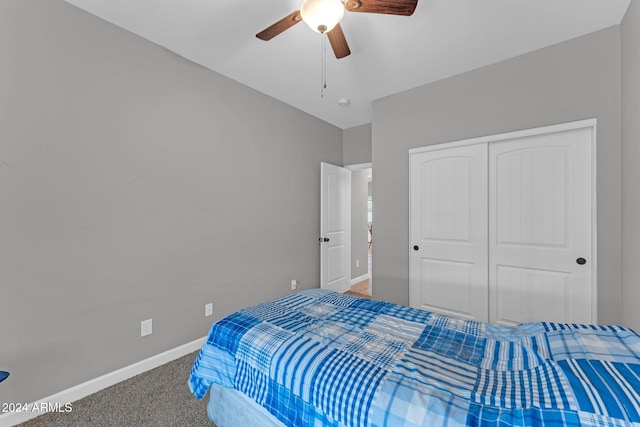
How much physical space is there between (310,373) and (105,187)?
6.47 feet

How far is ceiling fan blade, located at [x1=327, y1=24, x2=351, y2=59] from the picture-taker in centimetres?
169

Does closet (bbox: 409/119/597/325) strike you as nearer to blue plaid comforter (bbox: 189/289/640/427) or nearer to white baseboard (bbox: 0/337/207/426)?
blue plaid comforter (bbox: 189/289/640/427)

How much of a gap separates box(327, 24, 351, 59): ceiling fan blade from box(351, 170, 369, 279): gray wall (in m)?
2.99

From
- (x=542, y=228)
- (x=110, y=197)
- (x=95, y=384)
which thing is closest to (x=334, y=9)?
(x=110, y=197)

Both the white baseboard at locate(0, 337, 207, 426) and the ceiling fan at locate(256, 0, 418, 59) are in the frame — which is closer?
the ceiling fan at locate(256, 0, 418, 59)

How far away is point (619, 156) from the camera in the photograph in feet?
6.75

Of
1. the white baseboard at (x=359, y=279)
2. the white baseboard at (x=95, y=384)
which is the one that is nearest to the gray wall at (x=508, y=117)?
the white baseboard at (x=359, y=279)

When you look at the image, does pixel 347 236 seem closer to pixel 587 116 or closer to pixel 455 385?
pixel 587 116

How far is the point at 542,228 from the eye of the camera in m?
2.38

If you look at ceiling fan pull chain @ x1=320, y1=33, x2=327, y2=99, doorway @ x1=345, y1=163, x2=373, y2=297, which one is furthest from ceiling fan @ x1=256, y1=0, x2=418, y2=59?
doorway @ x1=345, y1=163, x2=373, y2=297

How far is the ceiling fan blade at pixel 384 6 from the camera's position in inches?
56.7

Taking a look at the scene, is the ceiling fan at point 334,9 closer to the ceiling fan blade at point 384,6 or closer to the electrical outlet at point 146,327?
the ceiling fan blade at point 384,6

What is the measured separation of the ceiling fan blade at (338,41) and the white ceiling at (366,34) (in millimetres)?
317

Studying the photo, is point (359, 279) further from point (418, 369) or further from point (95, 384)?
point (418, 369)
